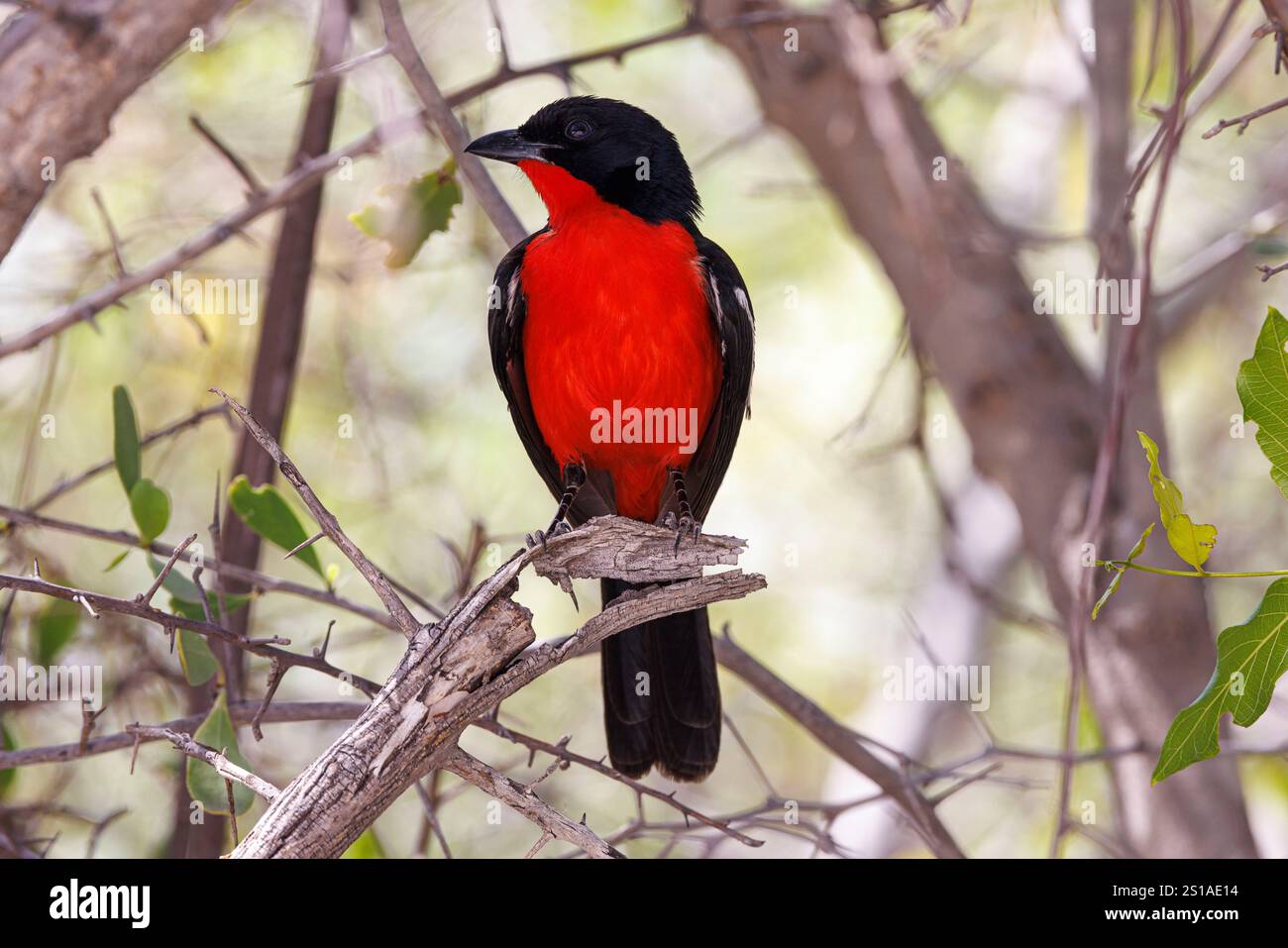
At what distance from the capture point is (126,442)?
11.0 feet

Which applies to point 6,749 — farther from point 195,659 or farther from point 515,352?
point 515,352

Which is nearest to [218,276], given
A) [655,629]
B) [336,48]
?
[336,48]

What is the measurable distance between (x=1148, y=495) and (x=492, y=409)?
403 centimetres

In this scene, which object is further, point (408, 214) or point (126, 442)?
point (408, 214)

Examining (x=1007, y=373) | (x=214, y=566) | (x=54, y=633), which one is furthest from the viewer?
(x=1007, y=373)

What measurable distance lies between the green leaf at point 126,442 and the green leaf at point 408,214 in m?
0.81

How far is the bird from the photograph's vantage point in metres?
3.79

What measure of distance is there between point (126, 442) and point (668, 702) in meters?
1.71

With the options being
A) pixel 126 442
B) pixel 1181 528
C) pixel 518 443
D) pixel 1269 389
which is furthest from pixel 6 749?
pixel 518 443

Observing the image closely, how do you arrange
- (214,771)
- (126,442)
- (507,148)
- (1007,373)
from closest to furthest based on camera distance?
1. (214,771)
2. (126,442)
3. (507,148)
4. (1007,373)

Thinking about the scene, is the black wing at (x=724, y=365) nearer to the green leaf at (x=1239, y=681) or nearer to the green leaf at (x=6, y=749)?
the green leaf at (x=1239, y=681)

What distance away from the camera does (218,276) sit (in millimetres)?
5754

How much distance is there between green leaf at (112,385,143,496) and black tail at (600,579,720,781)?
1.42 m
